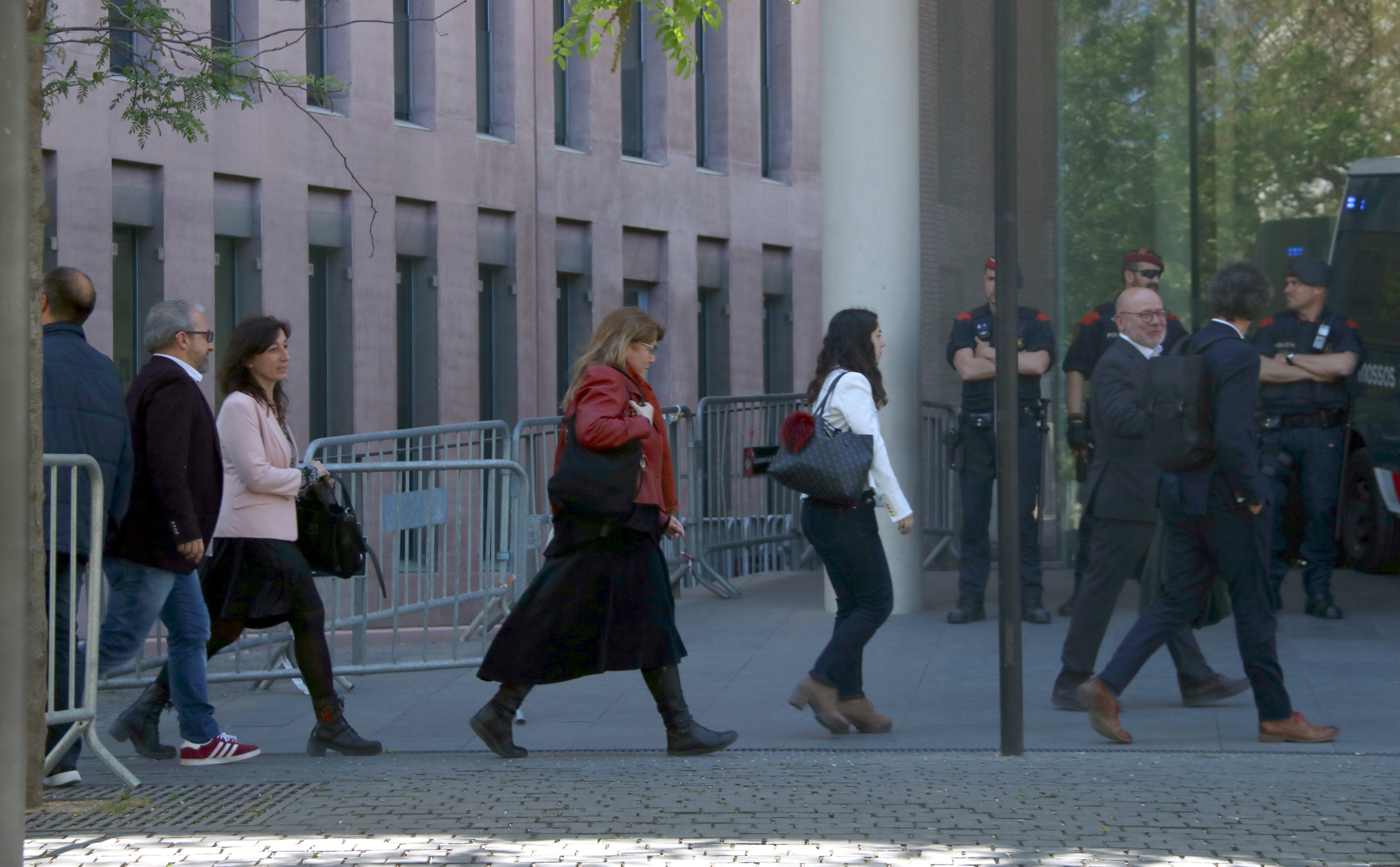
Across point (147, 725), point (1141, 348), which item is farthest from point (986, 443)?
point (147, 725)

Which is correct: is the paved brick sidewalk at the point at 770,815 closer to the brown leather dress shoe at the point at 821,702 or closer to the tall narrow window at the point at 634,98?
the brown leather dress shoe at the point at 821,702

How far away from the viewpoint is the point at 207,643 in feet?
23.2

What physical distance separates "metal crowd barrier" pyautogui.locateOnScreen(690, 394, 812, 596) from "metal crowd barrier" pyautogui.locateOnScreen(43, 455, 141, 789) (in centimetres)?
629

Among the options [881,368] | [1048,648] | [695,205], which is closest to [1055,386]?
[881,368]

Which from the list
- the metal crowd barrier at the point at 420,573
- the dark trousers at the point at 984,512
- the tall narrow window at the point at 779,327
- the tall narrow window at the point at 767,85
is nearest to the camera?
the metal crowd barrier at the point at 420,573

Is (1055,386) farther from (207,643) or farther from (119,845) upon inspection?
(119,845)

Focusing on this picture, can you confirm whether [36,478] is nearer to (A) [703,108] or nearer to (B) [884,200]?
(B) [884,200]

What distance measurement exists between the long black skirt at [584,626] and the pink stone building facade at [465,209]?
800 cm

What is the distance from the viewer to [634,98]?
22.7 metres

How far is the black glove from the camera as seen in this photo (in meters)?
10.1

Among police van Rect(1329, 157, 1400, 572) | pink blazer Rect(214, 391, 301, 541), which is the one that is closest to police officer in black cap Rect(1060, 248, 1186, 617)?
police van Rect(1329, 157, 1400, 572)

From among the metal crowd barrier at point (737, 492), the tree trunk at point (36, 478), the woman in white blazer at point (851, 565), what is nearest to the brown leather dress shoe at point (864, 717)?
the woman in white blazer at point (851, 565)

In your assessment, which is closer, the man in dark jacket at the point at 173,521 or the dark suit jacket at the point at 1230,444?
the man in dark jacket at the point at 173,521

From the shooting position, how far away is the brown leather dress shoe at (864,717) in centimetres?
729
